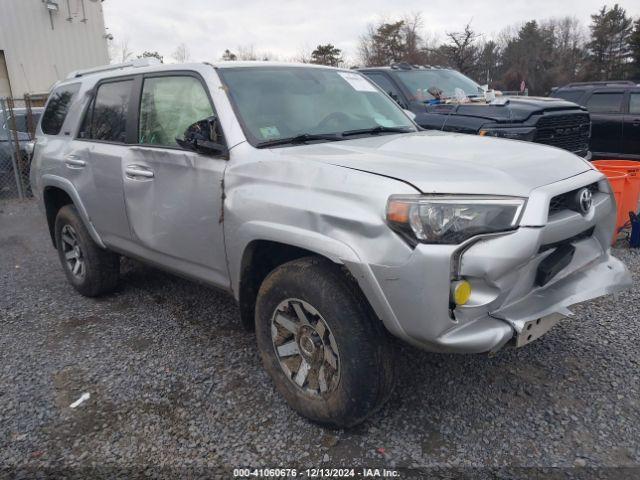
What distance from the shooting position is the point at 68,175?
4.29 m

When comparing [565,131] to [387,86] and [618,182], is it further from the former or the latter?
[387,86]

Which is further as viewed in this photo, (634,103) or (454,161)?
(634,103)

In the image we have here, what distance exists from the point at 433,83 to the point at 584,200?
17.5 ft

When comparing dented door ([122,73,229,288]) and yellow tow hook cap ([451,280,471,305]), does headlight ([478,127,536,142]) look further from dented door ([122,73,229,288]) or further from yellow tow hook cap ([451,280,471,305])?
yellow tow hook cap ([451,280,471,305])

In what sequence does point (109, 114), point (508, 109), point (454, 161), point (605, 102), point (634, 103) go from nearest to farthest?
1. point (454, 161)
2. point (109, 114)
3. point (508, 109)
4. point (634, 103)
5. point (605, 102)

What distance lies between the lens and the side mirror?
2.95 m

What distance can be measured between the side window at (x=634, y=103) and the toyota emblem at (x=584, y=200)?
790 cm

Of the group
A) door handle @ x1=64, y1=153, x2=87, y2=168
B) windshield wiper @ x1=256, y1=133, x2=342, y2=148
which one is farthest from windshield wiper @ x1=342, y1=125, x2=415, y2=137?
door handle @ x1=64, y1=153, x2=87, y2=168

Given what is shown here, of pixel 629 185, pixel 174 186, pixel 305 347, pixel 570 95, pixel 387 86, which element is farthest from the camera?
pixel 570 95

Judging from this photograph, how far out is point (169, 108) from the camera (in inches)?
137

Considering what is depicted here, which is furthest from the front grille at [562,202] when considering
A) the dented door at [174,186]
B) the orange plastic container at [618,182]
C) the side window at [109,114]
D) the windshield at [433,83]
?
the windshield at [433,83]

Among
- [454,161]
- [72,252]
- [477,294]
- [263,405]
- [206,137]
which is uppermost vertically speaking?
[206,137]

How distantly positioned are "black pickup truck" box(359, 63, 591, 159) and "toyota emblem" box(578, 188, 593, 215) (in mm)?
3422

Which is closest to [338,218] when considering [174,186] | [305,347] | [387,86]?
[305,347]
